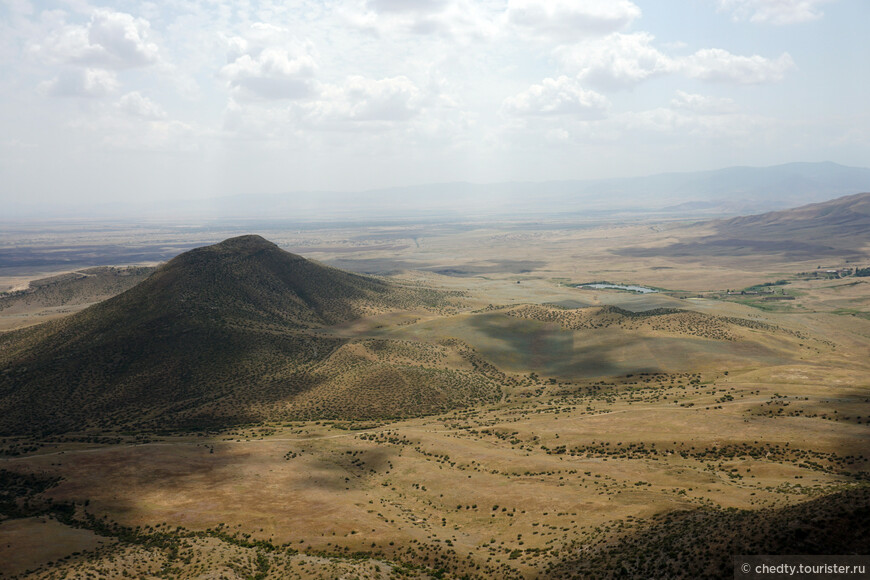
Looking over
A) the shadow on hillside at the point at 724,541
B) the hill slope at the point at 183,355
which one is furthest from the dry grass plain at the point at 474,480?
the hill slope at the point at 183,355

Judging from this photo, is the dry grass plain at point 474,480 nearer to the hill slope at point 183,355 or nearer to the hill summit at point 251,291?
the hill slope at point 183,355

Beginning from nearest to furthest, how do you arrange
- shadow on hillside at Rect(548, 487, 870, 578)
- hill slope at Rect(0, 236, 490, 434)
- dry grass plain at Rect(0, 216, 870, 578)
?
shadow on hillside at Rect(548, 487, 870, 578) → dry grass plain at Rect(0, 216, 870, 578) → hill slope at Rect(0, 236, 490, 434)

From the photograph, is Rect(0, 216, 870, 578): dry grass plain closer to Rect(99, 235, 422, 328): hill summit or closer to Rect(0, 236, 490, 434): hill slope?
Rect(0, 236, 490, 434): hill slope

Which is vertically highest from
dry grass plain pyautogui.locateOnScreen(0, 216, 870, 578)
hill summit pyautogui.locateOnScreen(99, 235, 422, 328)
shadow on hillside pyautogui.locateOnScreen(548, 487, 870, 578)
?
hill summit pyautogui.locateOnScreen(99, 235, 422, 328)

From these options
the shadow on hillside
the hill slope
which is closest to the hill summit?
the hill slope

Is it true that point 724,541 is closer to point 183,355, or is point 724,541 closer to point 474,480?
point 474,480

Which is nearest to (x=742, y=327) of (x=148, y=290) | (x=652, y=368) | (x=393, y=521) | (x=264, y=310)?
(x=652, y=368)

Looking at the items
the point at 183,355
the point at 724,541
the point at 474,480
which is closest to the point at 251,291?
the point at 183,355

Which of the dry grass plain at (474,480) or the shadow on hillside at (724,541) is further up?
the shadow on hillside at (724,541)
